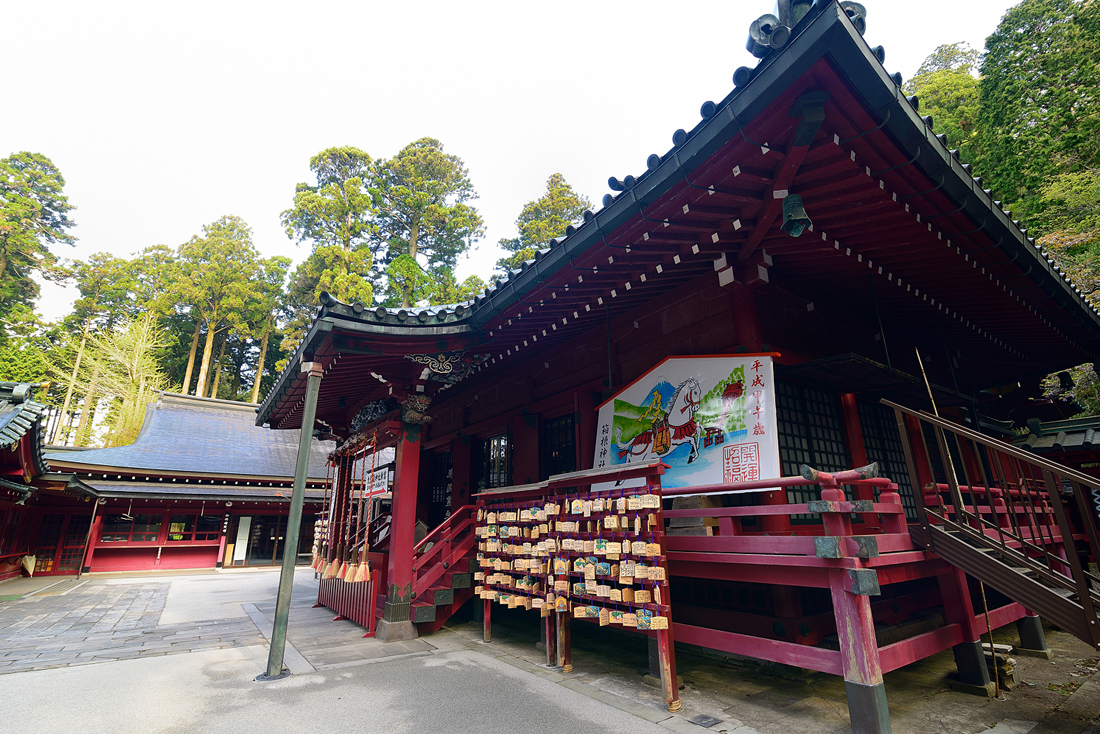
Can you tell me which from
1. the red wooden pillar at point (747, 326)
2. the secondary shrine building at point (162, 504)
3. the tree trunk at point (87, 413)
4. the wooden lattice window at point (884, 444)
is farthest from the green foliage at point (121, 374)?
the wooden lattice window at point (884, 444)

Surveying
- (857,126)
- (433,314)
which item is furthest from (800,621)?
(433,314)

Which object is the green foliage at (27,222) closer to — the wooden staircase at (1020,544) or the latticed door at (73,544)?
the latticed door at (73,544)

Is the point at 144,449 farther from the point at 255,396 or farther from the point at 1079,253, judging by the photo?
the point at 1079,253

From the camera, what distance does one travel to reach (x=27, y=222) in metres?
27.3

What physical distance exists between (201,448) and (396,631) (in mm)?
18617

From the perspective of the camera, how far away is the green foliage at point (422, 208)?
2880cm

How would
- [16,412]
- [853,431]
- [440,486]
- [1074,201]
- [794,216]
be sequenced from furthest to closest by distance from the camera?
[1074,201]
[440,486]
[16,412]
[853,431]
[794,216]

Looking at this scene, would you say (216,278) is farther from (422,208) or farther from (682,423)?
(682,423)

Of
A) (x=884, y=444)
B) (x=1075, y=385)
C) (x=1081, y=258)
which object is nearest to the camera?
(x=884, y=444)

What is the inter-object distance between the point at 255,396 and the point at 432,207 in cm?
1590

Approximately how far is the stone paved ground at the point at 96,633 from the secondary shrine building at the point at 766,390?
1.66m

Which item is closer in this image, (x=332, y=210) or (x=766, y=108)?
(x=766, y=108)

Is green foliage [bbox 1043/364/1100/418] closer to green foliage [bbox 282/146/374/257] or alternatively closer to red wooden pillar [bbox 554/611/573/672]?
red wooden pillar [bbox 554/611/573/672]

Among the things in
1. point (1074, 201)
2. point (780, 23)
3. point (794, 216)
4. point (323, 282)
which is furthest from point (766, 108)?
point (323, 282)
